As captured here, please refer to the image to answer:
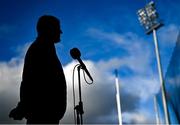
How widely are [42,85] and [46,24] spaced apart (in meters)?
0.49

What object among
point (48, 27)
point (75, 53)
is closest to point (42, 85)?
point (48, 27)

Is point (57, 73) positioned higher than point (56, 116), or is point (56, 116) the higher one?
point (57, 73)

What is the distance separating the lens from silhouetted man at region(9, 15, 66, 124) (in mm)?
2041

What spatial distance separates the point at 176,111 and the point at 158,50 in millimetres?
3328

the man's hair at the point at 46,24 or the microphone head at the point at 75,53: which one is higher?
the man's hair at the point at 46,24

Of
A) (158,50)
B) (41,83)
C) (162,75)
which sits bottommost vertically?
(41,83)

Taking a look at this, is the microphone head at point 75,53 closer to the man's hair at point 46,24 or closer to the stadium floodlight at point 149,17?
the man's hair at point 46,24

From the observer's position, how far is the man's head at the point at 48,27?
2.32 m

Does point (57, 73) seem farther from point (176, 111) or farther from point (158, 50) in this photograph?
point (158, 50)

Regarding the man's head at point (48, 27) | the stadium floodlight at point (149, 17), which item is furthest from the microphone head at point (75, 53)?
the stadium floodlight at point (149, 17)

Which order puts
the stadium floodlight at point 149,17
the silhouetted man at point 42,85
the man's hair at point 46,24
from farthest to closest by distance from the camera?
the stadium floodlight at point 149,17 → the man's hair at point 46,24 → the silhouetted man at point 42,85

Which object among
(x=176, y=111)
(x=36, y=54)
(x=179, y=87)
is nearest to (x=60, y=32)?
(x=36, y=54)

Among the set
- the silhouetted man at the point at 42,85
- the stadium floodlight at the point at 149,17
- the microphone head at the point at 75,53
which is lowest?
the silhouetted man at the point at 42,85

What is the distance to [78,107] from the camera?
2.52m
